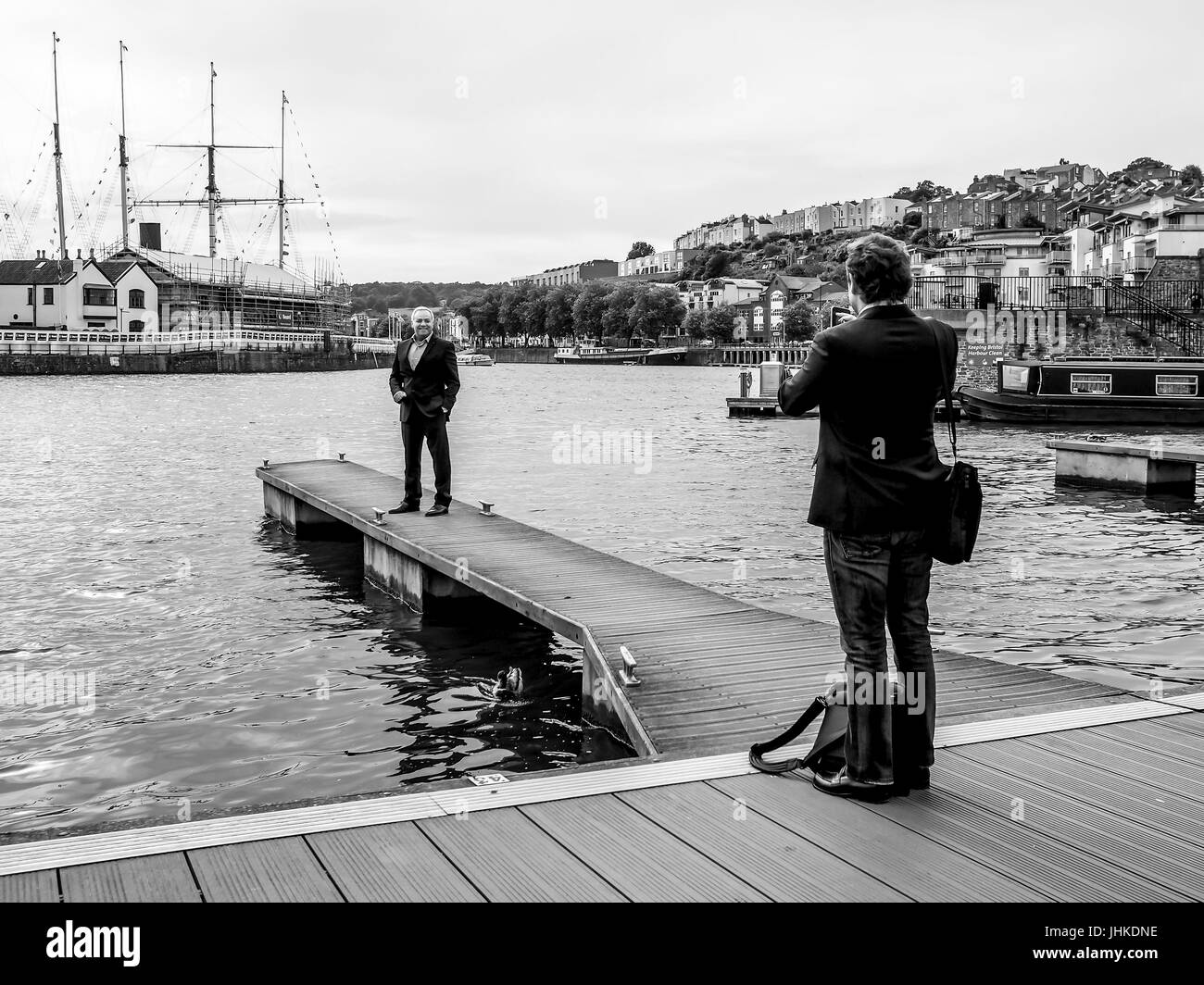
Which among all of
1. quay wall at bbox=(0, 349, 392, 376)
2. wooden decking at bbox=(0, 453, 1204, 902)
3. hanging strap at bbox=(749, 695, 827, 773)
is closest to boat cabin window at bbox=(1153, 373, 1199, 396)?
wooden decking at bbox=(0, 453, 1204, 902)

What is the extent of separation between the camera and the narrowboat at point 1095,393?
127 feet

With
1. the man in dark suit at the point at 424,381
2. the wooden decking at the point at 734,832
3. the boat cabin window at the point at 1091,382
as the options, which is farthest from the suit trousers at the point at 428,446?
the boat cabin window at the point at 1091,382

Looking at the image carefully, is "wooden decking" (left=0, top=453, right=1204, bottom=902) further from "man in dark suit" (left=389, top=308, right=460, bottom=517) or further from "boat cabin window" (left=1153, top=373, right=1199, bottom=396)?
"boat cabin window" (left=1153, top=373, right=1199, bottom=396)

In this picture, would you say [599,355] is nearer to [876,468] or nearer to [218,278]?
[218,278]

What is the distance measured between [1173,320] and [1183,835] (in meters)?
62.4

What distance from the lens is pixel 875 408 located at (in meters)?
4.74

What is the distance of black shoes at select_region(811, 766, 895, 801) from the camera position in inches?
195

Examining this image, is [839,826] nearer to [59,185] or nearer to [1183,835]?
[1183,835]

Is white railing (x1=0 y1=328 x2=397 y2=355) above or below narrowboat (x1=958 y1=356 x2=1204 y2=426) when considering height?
above

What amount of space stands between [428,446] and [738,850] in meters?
9.42

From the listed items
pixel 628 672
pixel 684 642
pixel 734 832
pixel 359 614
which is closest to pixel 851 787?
pixel 734 832

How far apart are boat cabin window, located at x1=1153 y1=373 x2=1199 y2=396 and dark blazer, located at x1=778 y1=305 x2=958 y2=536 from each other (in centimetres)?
3835

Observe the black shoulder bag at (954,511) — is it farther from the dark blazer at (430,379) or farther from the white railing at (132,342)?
the white railing at (132,342)
